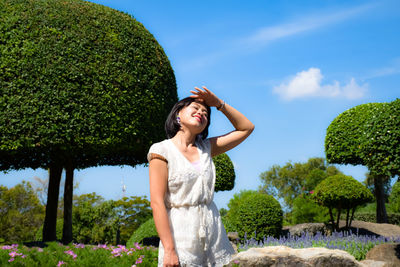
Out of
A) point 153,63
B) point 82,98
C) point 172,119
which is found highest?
point 153,63

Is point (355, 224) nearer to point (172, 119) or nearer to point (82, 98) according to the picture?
point (82, 98)

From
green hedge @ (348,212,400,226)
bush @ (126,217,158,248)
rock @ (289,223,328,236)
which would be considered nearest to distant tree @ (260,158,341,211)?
green hedge @ (348,212,400,226)

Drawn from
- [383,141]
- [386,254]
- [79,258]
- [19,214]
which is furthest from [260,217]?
[19,214]

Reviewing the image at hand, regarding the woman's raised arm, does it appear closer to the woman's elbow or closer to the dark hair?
the dark hair

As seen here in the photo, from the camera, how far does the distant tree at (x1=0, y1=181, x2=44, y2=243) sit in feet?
56.7

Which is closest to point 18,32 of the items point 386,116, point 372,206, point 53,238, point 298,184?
point 53,238

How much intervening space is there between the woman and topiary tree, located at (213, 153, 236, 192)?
400 inches

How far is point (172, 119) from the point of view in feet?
9.59

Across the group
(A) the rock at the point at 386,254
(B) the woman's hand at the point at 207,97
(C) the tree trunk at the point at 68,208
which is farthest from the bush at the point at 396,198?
(B) the woman's hand at the point at 207,97

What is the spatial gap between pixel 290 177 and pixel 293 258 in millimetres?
29047

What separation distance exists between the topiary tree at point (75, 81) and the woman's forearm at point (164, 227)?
22.7 feet

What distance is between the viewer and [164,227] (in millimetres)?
2410

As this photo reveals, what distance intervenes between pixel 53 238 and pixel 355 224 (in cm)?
1132

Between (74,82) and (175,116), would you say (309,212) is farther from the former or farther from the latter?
(175,116)
